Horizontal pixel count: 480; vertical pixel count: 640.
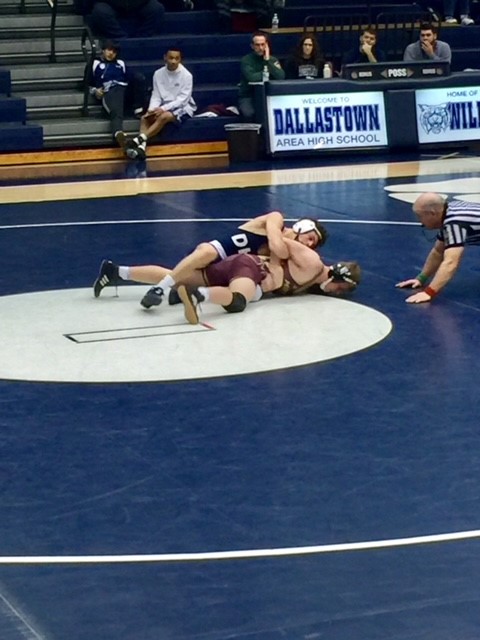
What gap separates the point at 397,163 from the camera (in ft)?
56.0

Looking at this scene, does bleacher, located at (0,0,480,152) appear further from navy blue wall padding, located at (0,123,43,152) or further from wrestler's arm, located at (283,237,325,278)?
wrestler's arm, located at (283,237,325,278)

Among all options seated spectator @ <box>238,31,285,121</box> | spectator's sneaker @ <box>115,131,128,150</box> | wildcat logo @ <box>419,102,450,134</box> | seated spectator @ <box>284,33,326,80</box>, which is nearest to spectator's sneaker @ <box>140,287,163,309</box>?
spectator's sneaker @ <box>115,131,128,150</box>

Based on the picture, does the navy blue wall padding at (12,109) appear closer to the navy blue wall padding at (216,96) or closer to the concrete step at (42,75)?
the concrete step at (42,75)

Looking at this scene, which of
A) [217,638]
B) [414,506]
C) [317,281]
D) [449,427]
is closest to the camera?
[217,638]

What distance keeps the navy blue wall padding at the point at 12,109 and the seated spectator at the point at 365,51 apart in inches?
170

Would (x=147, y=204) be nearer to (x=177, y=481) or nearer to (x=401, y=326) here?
(x=401, y=326)

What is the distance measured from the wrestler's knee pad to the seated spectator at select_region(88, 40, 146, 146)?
8978 millimetres

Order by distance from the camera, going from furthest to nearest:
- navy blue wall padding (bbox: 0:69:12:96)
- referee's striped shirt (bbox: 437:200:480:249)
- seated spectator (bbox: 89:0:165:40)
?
1. seated spectator (bbox: 89:0:165:40)
2. navy blue wall padding (bbox: 0:69:12:96)
3. referee's striped shirt (bbox: 437:200:480:249)

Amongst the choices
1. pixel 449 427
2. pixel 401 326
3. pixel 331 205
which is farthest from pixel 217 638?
pixel 331 205

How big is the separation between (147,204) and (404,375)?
263 inches

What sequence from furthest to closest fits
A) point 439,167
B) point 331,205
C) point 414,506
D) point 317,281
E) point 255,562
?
1. point 439,167
2. point 331,205
3. point 317,281
4. point 414,506
5. point 255,562

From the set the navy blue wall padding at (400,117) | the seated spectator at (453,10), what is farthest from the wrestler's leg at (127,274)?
the seated spectator at (453,10)

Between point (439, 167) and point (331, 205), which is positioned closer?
point (331, 205)

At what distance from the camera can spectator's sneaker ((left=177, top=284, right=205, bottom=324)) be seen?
870cm
